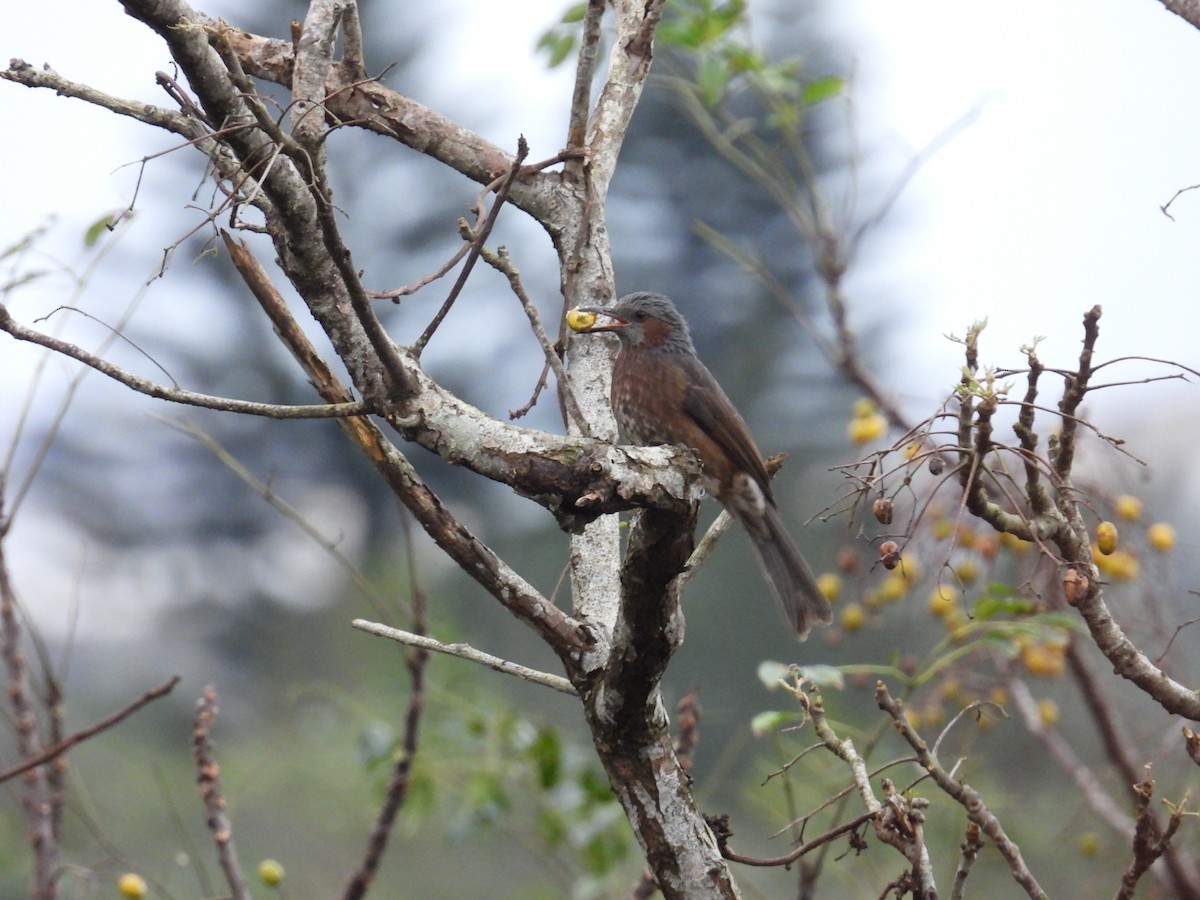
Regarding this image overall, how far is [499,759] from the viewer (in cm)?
464

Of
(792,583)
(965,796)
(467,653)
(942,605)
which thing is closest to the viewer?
(965,796)

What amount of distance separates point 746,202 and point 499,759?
27.5 feet

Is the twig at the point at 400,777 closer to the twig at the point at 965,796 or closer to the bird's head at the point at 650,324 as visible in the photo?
the bird's head at the point at 650,324

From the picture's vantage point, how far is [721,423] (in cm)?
350

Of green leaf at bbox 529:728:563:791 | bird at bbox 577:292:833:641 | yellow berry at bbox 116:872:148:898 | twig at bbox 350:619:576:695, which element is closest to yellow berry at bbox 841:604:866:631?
bird at bbox 577:292:833:641

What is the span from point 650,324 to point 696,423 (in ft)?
1.40

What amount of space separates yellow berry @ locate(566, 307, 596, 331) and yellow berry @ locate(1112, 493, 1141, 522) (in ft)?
5.17

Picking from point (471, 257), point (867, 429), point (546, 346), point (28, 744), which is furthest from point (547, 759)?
point (471, 257)

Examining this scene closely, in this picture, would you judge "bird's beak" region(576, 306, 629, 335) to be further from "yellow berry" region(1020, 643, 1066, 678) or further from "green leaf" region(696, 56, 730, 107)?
"yellow berry" region(1020, 643, 1066, 678)

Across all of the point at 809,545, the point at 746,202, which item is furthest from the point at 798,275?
the point at 809,545

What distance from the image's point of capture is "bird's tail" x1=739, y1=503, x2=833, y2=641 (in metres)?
3.12

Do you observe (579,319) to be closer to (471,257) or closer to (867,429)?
(471,257)

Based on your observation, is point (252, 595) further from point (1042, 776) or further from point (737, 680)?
point (1042, 776)

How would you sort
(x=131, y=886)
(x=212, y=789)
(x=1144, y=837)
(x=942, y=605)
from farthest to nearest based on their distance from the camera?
(x=942, y=605), (x=131, y=886), (x=212, y=789), (x=1144, y=837)
